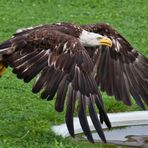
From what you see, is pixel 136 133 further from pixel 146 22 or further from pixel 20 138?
pixel 146 22

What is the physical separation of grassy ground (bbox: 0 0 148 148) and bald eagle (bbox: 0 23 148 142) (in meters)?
0.74

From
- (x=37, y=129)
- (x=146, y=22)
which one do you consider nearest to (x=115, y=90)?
(x=37, y=129)

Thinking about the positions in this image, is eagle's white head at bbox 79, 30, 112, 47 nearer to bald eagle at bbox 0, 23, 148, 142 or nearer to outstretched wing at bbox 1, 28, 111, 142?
bald eagle at bbox 0, 23, 148, 142

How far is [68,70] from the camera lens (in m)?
8.34

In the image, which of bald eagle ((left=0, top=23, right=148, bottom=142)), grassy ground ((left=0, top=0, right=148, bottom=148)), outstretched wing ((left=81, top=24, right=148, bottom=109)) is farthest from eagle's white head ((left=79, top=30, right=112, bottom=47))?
grassy ground ((left=0, top=0, right=148, bottom=148))

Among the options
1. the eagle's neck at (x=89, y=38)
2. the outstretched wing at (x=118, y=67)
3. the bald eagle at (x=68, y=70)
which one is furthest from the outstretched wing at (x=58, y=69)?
the outstretched wing at (x=118, y=67)

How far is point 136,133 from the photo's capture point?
392 inches

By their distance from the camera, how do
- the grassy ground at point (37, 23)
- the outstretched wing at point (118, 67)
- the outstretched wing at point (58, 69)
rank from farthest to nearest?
the outstretched wing at point (118, 67) < the grassy ground at point (37, 23) < the outstretched wing at point (58, 69)

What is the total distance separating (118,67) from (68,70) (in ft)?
6.77

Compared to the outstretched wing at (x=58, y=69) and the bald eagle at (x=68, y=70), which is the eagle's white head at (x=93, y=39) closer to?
the bald eagle at (x=68, y=70)

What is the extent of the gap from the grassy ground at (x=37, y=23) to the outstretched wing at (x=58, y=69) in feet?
2.47

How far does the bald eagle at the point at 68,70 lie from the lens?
804 centimetres

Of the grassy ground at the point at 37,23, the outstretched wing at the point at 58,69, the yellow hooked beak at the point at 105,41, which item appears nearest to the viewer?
the outstretched wing at the point at 58,69

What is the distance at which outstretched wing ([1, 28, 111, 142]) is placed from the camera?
26.3 ft
